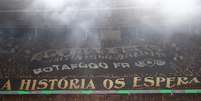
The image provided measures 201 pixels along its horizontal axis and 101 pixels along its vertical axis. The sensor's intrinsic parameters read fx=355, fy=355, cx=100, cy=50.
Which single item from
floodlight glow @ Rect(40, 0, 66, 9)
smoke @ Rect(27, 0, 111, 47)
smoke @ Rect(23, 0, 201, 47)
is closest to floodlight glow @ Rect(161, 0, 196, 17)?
smoke @ Rect(23, 0, 201, 47)

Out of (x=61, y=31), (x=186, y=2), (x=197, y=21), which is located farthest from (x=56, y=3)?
(x=197, y=21)

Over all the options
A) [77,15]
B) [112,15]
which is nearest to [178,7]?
[112,15]

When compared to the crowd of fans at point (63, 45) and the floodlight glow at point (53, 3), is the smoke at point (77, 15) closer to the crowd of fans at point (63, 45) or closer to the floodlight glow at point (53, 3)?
the floodlight glow at point (53, 3)

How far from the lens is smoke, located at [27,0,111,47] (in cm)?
620

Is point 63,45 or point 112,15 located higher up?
point 112,15

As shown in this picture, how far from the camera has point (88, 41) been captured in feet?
23.4

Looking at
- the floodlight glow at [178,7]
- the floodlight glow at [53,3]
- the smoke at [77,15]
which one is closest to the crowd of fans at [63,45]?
the smoke at [77,15]

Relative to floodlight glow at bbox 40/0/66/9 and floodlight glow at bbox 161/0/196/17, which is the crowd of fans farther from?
floodlight glow at bbox 40/0/66/9

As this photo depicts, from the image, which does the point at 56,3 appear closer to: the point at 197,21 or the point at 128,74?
the point at 128,74

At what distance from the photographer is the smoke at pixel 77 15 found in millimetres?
6195

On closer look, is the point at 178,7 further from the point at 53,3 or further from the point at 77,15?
the point at 53,3

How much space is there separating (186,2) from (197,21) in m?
0.81

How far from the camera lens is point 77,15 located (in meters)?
6.70

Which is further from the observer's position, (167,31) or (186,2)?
(167,31)
